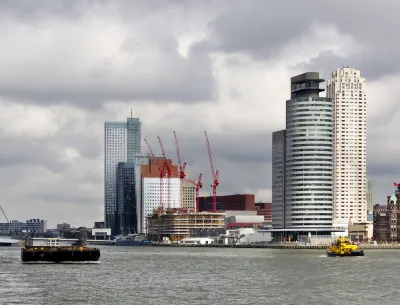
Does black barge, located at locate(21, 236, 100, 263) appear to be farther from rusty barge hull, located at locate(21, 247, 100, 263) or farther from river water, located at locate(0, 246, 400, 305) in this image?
river water, located at locate(0, 246, 400, 305)

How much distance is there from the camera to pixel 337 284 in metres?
124

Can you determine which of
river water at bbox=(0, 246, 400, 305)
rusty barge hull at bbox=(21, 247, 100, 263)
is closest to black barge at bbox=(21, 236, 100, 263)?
rusty barge hull at bbox=(21, 247, 100, 263)

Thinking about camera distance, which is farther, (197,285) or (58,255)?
(58,255)

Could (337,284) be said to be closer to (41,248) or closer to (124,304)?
(124,304)

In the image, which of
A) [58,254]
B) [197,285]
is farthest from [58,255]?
[197,285]

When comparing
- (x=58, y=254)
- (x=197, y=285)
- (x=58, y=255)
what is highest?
(x=58, y=254)

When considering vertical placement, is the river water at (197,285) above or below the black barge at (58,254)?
below

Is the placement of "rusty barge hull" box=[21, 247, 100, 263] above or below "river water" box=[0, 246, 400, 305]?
above

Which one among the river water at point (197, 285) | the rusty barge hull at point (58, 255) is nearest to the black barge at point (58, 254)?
the rusty barge hull at point (58, 255)

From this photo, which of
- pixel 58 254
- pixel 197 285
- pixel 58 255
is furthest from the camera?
pixel 58 254

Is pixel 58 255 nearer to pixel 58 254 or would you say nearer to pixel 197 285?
pixel 58 254

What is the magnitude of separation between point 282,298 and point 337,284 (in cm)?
2236

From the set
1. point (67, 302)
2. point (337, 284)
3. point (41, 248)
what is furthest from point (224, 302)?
point (41, 248)

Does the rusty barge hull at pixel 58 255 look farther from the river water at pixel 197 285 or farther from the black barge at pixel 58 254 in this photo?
the river water at pixel 197 285
